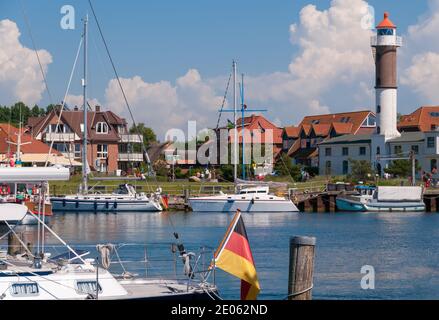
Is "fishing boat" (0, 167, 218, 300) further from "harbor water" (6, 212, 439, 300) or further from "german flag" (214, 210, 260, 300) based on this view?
"harbor water" (6, 212, 439, 300)

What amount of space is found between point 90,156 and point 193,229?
197ft

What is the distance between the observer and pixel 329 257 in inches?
1882

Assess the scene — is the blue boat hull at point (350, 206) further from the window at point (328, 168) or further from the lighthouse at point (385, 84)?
the window at point (328, 168)

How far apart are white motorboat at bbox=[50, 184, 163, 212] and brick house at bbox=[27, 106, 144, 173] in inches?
1289

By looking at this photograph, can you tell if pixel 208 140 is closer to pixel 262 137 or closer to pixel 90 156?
pixel 262 137

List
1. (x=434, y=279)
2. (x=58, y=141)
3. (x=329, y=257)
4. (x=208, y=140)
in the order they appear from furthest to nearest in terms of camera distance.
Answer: (x=208, y=140), (x=58, y=141), (x=329, y=257), (x=434, y=279)

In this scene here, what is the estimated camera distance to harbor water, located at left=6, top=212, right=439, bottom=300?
37250 mm

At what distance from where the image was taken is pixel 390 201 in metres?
94.1

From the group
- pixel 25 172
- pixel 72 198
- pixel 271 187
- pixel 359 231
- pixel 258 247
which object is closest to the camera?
pixel 25 172

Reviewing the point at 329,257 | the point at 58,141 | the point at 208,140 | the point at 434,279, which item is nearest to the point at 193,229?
the point at 329,257

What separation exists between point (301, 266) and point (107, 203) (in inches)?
2665

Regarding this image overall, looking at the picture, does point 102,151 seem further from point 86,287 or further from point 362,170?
point 86,287

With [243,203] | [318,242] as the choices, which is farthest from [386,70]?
[318,242]

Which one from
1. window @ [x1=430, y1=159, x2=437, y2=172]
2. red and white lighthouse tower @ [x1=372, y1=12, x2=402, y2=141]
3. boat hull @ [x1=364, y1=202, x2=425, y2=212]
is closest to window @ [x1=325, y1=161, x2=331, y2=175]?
red and white lighthouse tower @ [x1=372, y1=12, x2=402, y2=141]
